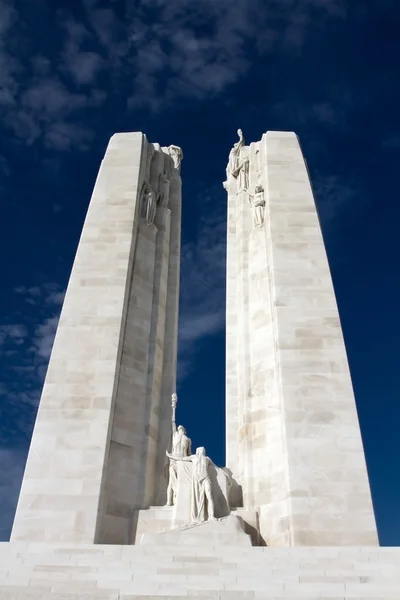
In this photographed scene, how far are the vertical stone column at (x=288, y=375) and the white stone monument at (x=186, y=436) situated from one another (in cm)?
4

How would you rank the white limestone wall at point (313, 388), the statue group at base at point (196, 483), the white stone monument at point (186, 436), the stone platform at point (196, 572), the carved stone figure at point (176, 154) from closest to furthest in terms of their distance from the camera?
the stone platform at point (196, 572) → the white stone monument at point (186, 436) → the white limestone wall at point (313, 388) → the statue group at base at point (196, 483) → the carved stone figure at point (176, 154)

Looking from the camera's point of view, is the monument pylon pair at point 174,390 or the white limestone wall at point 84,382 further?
the monument pylon pair at point 174,390

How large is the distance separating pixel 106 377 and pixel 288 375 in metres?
4.12

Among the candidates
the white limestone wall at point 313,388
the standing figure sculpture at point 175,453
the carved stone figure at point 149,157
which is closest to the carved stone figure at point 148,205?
the carved stone figure at point 149,157

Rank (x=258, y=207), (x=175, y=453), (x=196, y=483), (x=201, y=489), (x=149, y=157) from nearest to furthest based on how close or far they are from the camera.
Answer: (x=201, y=489) < (x=196, y=483) < (x=175, y=453) < (x=258, y=207) < (x=149, y=157)

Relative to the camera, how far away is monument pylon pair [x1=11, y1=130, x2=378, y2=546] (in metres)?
11.3

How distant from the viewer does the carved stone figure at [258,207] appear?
16.7 metres

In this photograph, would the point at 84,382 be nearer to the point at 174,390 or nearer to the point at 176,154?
the point at 174,390

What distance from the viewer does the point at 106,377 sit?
13086 mm

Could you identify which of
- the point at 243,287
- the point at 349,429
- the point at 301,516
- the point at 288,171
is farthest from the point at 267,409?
the point at 288,171

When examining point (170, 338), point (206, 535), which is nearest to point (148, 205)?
point (170, 338)

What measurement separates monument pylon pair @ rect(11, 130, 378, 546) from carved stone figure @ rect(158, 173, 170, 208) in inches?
9.2

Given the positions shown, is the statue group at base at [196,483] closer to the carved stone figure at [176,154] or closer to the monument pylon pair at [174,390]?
the monument pylon pair at [174,390]

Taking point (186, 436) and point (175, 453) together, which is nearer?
point (175, 453)
